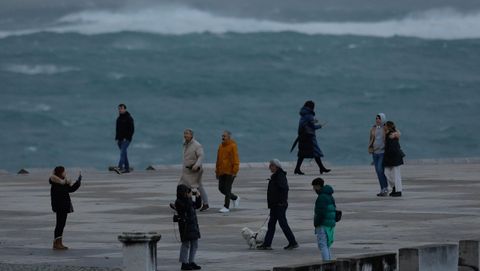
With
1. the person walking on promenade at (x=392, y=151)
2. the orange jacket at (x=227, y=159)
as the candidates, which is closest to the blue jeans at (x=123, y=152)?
the person walking on promenade at (x=392, y=151)

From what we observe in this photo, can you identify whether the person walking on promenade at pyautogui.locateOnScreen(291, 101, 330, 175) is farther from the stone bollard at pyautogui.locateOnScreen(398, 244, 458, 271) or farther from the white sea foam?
the white sea foam

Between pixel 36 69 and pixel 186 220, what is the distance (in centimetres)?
15475

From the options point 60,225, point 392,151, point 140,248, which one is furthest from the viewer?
point 392,151

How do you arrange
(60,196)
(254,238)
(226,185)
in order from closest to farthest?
1. (254,238)
2. (60,196)
3. (226,185)

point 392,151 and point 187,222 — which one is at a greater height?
point 392,151

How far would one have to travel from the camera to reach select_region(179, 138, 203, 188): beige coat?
2816 centimetres

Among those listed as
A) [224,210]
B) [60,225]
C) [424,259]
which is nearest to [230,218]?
[224,210]

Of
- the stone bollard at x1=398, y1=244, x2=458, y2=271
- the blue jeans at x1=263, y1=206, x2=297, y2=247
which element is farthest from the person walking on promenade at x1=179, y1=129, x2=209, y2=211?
the stone bollard at x1=398, y1=244, x2=458, y2=271

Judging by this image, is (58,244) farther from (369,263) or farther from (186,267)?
(369,263)

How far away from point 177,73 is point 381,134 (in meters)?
145

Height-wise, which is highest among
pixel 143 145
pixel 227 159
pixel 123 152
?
pixel 143 145

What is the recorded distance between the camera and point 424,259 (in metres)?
18.8

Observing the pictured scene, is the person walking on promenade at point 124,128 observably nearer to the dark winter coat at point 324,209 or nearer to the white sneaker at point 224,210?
the white sneaker at point 224,210

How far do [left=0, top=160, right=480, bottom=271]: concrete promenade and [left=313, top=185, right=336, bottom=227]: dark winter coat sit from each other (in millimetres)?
571
